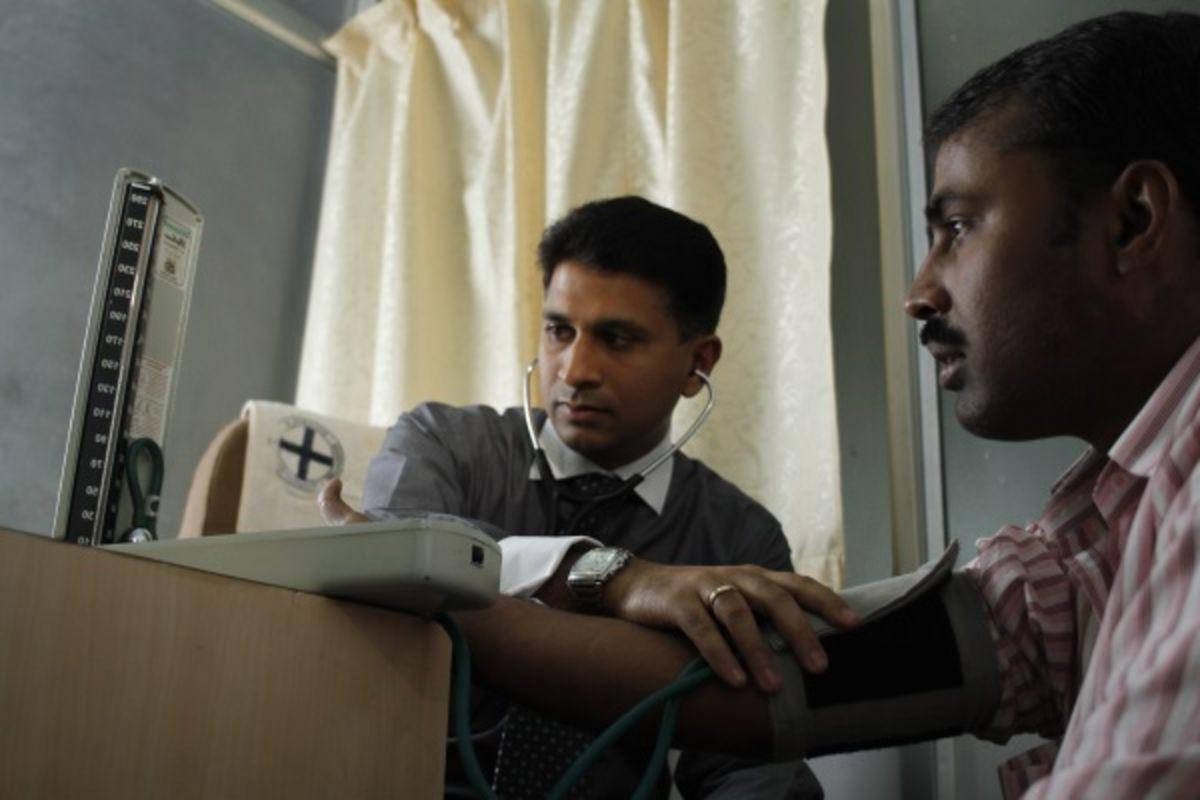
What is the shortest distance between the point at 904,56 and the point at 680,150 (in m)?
0.38

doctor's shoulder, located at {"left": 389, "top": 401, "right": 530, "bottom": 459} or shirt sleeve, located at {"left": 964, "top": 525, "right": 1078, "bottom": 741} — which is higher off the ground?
doctor's shoulder, located at {"left": 389, "top": 401, "right": 530, "bottom": 459}

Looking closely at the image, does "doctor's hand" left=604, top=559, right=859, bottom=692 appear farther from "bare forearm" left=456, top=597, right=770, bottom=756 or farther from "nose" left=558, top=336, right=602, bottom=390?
"nose" left=558, top=336, right=602, bottom=390

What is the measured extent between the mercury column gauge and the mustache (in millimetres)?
638

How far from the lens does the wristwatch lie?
40.4 inches

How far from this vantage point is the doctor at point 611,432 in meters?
1.63

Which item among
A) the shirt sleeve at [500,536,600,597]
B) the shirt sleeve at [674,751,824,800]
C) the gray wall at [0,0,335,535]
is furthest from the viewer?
the gray wall at [0,0,335,535]

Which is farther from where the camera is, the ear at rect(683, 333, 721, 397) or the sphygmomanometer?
the ear at rect(683, 333, 721, 397)

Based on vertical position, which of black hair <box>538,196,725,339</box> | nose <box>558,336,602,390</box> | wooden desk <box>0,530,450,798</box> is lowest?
wooden desk <box>0,530,450,798</box>

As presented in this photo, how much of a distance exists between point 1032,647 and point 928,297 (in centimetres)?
30

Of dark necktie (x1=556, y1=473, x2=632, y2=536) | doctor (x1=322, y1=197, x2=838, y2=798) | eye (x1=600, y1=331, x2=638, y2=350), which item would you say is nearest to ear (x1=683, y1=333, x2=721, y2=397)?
doctor (x1=322, y1=197, x2=838, y2=798)

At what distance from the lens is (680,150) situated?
84.2 inches

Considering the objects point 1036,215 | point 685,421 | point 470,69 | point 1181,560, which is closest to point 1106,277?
point 1036,215

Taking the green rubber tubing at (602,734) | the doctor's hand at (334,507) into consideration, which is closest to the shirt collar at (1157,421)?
the green rubber tubing at (602,734)

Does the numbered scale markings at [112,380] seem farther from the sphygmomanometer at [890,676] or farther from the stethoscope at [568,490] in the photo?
the stethoscope at [568,490]
